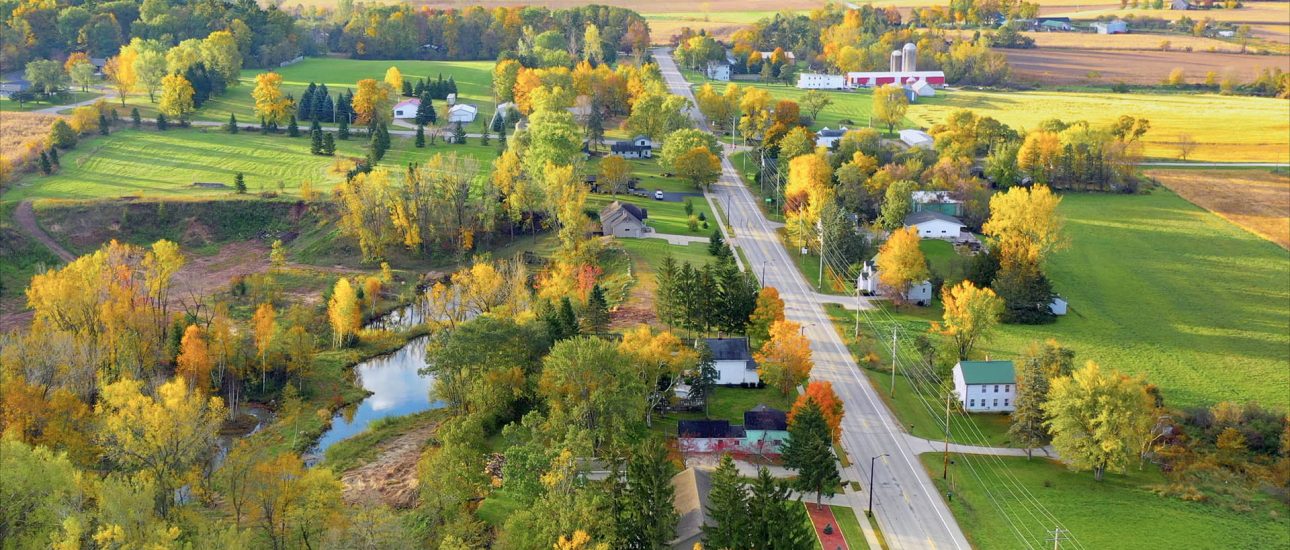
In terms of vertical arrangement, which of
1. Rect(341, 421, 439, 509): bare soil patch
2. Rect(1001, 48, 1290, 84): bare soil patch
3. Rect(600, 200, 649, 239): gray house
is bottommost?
Rect(341, 421, 439, 509): bare soil patch

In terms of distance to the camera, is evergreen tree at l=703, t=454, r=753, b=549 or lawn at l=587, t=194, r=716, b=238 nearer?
evergreen tree at l=703, t=454, r=753, b=549

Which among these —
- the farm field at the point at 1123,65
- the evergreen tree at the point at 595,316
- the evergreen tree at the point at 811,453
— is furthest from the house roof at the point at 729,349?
the farm field at the point at 1123,65

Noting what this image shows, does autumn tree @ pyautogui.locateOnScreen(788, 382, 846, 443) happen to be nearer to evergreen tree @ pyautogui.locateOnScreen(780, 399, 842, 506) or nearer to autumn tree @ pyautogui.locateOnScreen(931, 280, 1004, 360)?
evergreen tree @ pyautogui.locateOnScreen(780, 399, 842, 506)

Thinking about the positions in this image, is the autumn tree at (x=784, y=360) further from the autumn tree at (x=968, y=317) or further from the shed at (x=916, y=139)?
the shed at (x=916, y=139)

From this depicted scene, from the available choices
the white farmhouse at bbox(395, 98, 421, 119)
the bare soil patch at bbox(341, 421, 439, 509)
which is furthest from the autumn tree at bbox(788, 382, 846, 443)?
the white farmhouse at bbox(395, 98, 421, 119)

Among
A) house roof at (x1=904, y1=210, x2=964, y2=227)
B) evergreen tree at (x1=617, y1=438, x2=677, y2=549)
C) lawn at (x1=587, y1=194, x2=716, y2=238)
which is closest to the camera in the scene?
evergreen tree at (x1=617, y1=438, x2=677, y2=549)

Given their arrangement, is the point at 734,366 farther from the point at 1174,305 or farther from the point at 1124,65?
the point at 1124,65

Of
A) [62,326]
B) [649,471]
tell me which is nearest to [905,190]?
[649,471]
